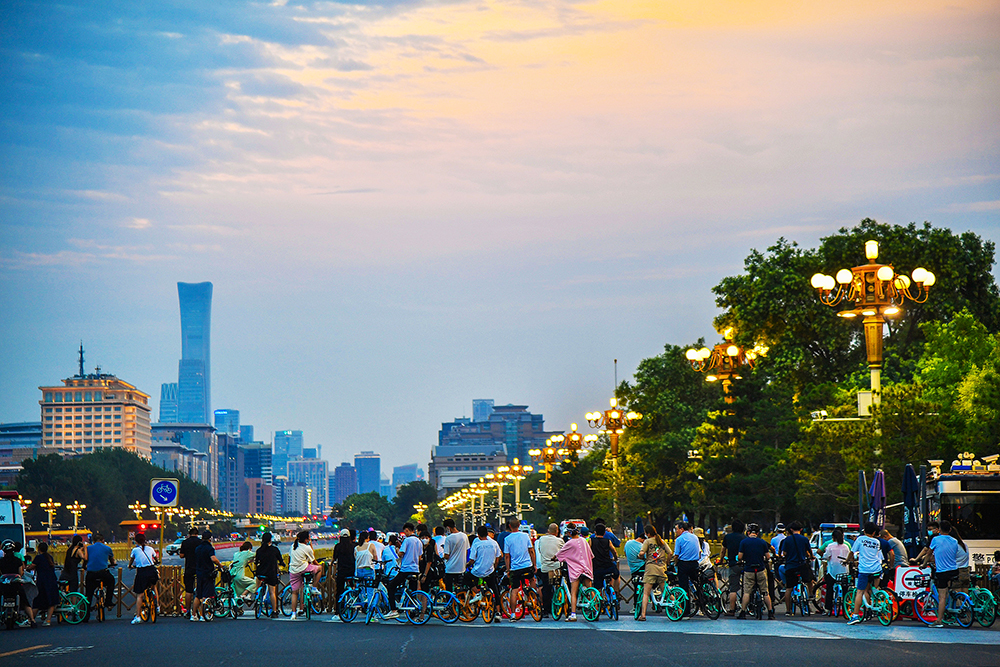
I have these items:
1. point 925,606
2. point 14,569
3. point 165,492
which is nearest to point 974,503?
point 925,606

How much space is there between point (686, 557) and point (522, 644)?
5.68 metres

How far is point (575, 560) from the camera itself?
22672 mm

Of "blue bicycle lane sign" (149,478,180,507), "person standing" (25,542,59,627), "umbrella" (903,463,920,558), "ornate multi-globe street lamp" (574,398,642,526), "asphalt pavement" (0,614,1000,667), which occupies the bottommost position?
"asphalt pavement" (0,614,1000,667)

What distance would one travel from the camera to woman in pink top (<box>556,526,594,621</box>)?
22.5 m

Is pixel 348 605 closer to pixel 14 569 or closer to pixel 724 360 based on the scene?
pixel 14 569

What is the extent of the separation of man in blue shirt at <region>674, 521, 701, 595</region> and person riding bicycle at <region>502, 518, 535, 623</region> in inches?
113

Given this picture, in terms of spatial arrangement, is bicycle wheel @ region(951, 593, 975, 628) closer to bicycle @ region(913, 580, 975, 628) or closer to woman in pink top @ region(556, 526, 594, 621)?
bicycle @ region(913, 580, 975, 628)

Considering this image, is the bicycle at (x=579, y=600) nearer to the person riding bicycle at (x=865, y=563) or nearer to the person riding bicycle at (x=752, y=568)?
the person riding bicycle at (x=752, y=568)

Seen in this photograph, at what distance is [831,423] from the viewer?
3841 cm

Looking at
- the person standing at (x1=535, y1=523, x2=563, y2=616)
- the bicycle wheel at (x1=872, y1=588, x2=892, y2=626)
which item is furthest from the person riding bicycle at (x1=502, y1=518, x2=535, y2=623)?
the bicycle wheel at (x1=872, y1=588, x2=892, y2=626)

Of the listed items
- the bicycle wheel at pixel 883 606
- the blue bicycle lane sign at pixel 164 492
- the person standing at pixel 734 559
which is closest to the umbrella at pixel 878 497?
the person standing at pixel 734 559

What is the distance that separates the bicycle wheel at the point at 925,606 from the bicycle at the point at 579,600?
19.0 ft

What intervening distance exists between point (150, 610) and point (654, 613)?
10.7 meters

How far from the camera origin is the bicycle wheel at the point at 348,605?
2381 cm
